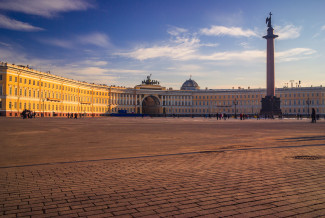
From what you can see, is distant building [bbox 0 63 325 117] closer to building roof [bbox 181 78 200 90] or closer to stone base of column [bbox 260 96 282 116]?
building roof [bbox 181 78 200 90]

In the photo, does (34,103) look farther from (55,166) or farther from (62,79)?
(55,166)

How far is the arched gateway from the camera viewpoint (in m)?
142

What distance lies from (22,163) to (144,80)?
139 metres

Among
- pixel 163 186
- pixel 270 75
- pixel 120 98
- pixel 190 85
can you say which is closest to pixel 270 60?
pixel 270 75

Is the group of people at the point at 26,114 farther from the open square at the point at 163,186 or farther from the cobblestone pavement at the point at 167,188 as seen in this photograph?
the cobblestone pavement at the point at 167,188

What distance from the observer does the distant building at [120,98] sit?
69062 millimetres

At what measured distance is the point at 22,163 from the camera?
766 centimetres

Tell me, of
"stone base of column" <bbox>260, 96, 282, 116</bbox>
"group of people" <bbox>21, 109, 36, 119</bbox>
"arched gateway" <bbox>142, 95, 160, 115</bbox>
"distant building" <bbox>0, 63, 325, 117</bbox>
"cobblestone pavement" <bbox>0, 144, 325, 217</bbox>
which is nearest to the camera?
"cobblestone pavement" <bbox>0, 144, 325, 217</bbox>

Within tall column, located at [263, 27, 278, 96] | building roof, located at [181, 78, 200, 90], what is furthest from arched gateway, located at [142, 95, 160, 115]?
tall column, located at [263, 27, 278, 96]

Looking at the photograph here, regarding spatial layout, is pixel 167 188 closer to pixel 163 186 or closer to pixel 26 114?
pixel 163 186

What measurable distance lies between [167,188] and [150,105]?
142 metres

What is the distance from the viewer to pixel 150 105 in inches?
5778

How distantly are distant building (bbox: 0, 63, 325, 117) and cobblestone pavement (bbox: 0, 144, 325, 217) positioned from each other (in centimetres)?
6613

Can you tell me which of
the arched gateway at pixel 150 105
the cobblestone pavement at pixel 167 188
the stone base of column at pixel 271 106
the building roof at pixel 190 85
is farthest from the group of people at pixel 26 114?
the building roof at pixel 190 85
